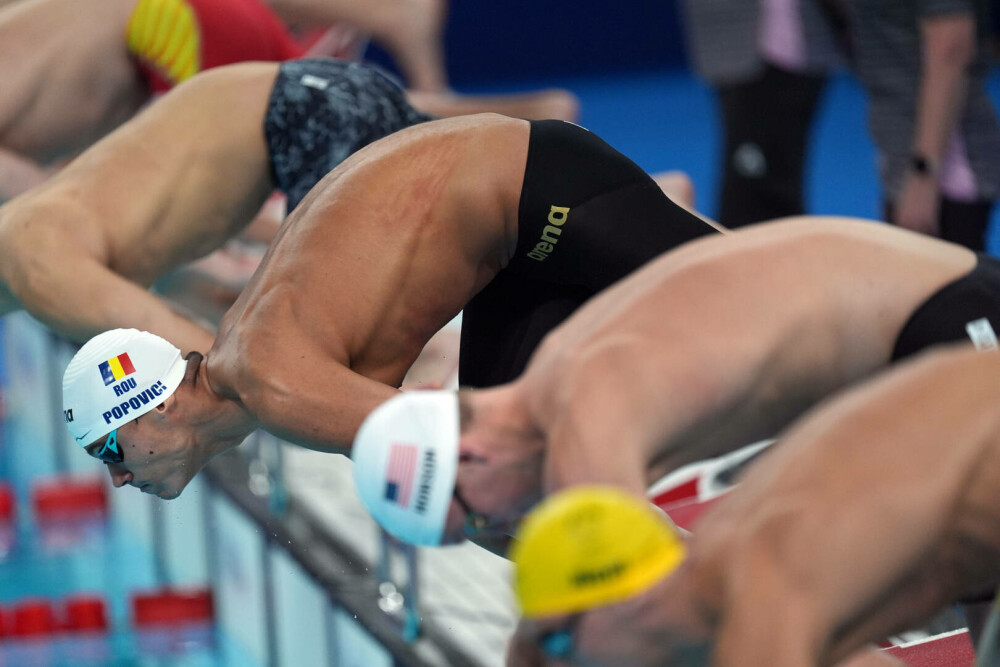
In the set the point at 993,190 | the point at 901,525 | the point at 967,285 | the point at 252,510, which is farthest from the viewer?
the point at 252,510

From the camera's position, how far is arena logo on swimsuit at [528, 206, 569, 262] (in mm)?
2273

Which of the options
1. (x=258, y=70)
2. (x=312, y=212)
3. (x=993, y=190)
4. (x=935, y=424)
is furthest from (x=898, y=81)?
(x=935, y=424)

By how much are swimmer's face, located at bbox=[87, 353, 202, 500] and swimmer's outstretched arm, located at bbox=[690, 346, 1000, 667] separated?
1095 mm

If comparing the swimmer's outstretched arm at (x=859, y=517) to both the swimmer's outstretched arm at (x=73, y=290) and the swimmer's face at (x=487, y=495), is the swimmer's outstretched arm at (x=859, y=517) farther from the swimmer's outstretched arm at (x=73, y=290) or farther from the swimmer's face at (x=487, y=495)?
the swimmer's outstretched arm at (x=73, y=290)

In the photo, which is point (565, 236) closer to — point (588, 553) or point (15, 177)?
point (588, 553)

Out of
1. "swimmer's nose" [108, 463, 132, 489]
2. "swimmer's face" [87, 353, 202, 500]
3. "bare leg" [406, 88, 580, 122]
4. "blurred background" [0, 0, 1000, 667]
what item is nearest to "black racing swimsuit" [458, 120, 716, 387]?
"swimmer's face" [87, 353, 202, 500]

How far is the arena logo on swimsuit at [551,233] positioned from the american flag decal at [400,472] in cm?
68

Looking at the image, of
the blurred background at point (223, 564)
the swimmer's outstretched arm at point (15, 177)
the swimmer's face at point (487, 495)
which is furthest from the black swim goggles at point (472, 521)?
the swimmer's outstretched arm at point (15, 177)

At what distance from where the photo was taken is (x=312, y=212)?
90.1 inches

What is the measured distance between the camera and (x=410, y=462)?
1696 mm

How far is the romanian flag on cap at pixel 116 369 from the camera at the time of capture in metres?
2.26

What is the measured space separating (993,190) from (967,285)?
1656mm

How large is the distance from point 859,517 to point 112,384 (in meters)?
1.31

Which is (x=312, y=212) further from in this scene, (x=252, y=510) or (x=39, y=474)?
(x=39, y=474)
